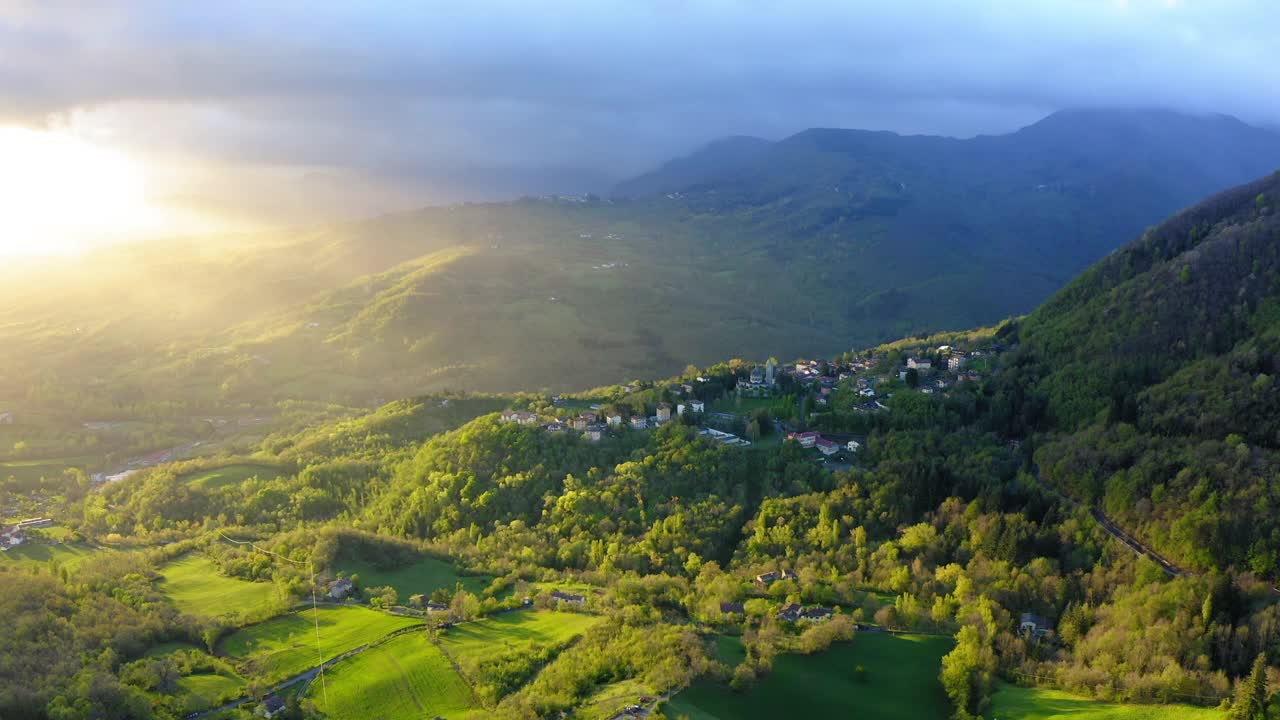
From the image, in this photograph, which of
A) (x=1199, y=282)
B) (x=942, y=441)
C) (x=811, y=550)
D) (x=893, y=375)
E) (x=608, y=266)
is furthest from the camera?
(x=608, y=266)

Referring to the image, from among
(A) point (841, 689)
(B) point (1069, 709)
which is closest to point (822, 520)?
(A) point (841, 689)

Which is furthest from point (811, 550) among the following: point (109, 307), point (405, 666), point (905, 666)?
point (109, 307)

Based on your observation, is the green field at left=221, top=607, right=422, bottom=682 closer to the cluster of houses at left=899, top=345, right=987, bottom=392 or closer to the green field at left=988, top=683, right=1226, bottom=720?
the green field at left=988, top=683, right=1226, bottom=720

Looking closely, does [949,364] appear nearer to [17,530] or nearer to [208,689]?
[208,689]

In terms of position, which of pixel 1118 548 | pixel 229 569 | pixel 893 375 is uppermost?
pixel 893 375

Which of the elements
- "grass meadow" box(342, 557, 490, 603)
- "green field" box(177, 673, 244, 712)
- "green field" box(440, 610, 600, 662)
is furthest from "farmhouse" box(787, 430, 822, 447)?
"green field" box(177, 673, 244, 712)

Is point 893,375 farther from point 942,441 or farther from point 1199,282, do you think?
point 1199,282
